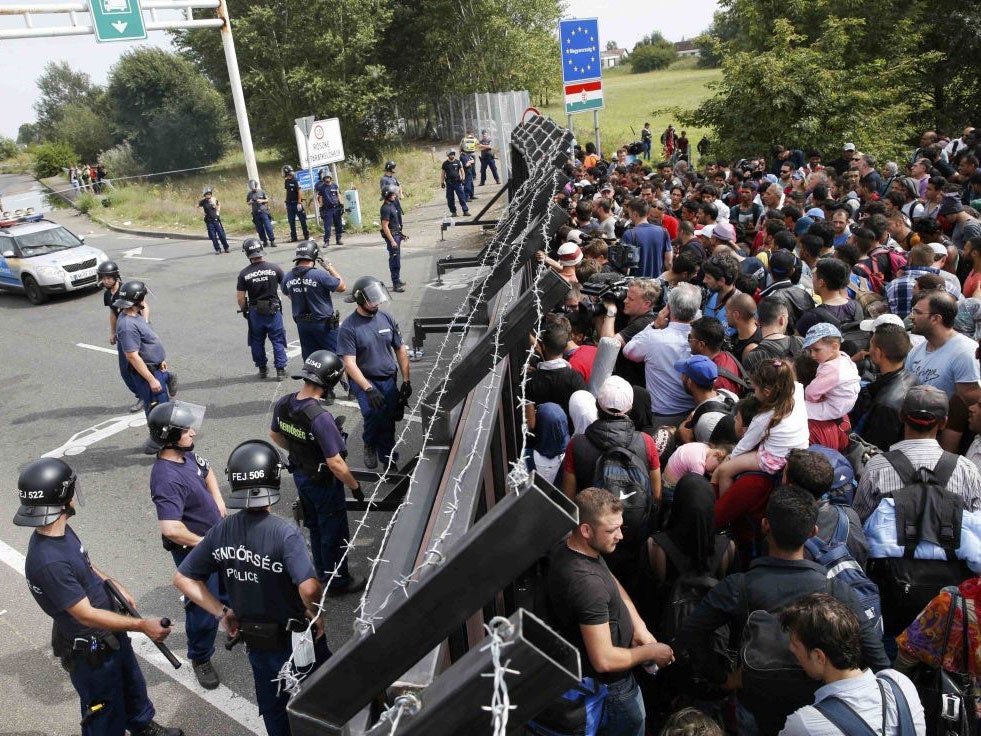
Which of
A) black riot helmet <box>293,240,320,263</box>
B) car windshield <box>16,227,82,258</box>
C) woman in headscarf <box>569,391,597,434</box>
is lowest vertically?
woman in headscarf <box>569,391,597,434</box>

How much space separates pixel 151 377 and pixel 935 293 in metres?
7.37

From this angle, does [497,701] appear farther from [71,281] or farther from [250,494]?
[71,281]

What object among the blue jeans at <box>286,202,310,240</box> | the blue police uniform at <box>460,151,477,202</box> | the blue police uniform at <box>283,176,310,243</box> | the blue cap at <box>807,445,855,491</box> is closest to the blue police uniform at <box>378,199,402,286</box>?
the blue police uniform at <box>283,176,310,243</box>

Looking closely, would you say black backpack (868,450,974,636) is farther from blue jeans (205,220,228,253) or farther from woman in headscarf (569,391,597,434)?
blue jeans (205,220,228,253)

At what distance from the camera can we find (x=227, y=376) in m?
10.6

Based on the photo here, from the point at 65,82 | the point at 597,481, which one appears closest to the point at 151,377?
the point at 597,481

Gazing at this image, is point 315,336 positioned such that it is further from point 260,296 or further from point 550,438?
point 550,438

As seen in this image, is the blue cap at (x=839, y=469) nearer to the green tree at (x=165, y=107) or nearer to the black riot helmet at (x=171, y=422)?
the black riot helmet at (x=171, y=422)

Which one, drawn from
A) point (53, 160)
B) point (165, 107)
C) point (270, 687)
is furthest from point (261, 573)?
point (53, 160)

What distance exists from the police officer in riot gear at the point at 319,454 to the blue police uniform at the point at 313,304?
9.94 feet

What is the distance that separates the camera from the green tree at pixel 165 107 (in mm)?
45562

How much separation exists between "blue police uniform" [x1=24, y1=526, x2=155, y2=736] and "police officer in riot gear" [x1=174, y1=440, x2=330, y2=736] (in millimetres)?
657

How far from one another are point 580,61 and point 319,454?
1066 cm

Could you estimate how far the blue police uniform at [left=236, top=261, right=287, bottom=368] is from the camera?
921 cm
